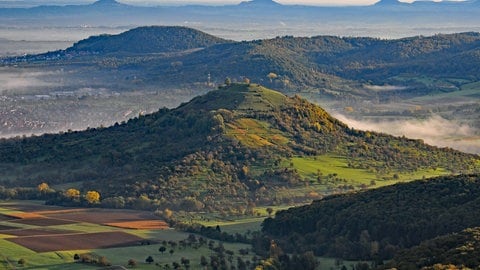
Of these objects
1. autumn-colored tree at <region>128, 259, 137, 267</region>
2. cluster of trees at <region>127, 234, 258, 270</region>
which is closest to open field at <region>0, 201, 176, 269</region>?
autumn-colored tree at <region>128, 259, 137, 267</region>

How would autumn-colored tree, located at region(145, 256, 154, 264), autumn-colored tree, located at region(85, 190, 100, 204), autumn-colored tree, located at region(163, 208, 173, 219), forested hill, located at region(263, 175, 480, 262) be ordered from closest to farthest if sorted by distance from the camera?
autumn-colored tree, located at region(145, 256, 154, 264) → forested hill, located at region(263, 175, 480, 262) → autumn-colored tree, located at region(163, 208, 173, 219) → autumn-colored tree, located at region(85, 190, 100, 204)

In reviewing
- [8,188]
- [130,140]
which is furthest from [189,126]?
[8,188]

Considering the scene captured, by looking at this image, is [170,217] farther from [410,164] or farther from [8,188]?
[410,164]

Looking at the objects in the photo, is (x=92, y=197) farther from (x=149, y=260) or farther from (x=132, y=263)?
(x=132, y=263)

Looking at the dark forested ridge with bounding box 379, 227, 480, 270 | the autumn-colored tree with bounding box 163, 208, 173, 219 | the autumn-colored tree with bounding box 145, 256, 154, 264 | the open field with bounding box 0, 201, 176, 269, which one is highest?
the dark forested ridge with bounding box 379, 227, 480, 270

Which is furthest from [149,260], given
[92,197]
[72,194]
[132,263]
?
[72,194]

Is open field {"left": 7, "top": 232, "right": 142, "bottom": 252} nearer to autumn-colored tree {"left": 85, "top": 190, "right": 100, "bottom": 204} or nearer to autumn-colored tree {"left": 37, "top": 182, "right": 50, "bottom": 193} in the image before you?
autumn-colored tree {"left": 85, "top": 190, "right": 100, "bottom": 204}

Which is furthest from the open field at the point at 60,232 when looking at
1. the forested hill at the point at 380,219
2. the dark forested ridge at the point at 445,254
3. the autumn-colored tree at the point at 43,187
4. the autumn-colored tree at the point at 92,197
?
the dark forested ridge at the point at 445,254
